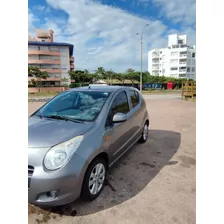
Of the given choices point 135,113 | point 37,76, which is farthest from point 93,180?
point 37,76

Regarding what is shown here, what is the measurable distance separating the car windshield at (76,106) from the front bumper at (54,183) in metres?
0.78

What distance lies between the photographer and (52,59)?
48781mm

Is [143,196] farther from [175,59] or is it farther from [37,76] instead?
[175,59]

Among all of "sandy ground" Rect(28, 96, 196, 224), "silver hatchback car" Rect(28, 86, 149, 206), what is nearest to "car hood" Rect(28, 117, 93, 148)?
"silver hatchback car" Rect(28, 86, 149, 206)

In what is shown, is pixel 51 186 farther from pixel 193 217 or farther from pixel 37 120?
pixel 193 217

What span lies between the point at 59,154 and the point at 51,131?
388 millimetres

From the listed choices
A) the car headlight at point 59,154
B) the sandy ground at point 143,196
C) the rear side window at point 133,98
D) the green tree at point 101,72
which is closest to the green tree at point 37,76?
the green tree at point 101,72

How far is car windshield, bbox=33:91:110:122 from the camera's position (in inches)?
105

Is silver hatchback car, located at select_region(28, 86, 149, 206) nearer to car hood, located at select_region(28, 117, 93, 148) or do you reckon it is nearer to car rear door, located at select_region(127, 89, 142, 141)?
car hood, located at select_region(28, 117, 93, 148)

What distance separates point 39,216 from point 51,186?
1.75ft

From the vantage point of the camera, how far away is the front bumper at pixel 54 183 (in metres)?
Result: 1.84

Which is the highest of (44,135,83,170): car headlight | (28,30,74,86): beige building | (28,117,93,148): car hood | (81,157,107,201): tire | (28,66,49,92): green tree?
(28,30,74,86): beige building

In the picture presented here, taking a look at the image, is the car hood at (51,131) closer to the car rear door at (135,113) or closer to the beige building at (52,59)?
the car rear door at (135,113)
